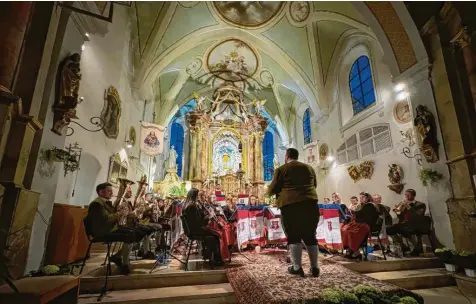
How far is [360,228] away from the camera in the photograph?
4352mm

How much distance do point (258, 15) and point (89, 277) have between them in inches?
464

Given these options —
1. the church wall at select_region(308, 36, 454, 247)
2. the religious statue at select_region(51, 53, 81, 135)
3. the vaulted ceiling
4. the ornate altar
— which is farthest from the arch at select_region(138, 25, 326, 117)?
the religious statue at select_region(51, 53, 81, 135)

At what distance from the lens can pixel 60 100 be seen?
12.2 feet

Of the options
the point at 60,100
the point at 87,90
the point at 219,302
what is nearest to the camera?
the point at 219,302

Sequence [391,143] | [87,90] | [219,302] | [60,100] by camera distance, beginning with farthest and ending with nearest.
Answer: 1. [391,143]
2. [87,90]
3. [60,100]
4. [219,302]

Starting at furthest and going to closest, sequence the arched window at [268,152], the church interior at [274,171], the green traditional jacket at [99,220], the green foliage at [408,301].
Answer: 1. the arched window at [268,152]
2. the green traditional jacket at [99,220]
3. the church interior at [274,171]
4. the green foliage at [408,301]

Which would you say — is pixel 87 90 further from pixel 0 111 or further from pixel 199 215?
pixel 199 215

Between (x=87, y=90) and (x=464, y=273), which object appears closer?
(x=464, y=273)

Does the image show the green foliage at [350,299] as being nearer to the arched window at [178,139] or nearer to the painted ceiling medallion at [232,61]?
the painted ceiling medallion at [232,61]

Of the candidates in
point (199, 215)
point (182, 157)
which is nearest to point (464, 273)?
point (199, 215)

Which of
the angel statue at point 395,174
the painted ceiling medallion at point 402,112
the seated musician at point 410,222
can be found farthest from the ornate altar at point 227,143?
the seated musician at point 410,222

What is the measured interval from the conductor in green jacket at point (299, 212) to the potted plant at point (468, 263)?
8.18 feet

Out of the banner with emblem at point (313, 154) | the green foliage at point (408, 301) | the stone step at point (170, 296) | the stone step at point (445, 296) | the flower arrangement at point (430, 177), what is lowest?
the stone step at point (445, 296)

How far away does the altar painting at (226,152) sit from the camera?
53.3 feet
